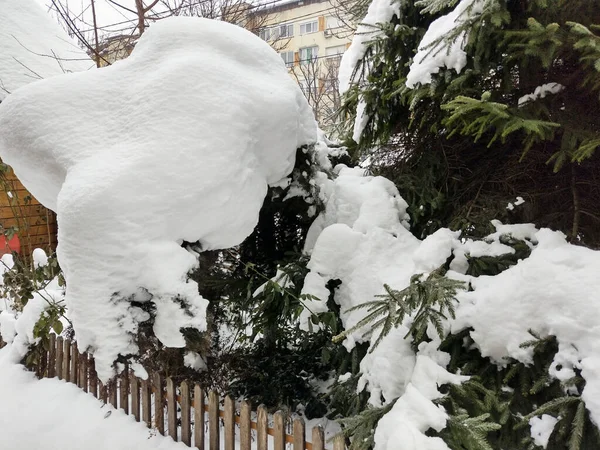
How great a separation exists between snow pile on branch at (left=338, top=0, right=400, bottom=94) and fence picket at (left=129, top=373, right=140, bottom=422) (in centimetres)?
317

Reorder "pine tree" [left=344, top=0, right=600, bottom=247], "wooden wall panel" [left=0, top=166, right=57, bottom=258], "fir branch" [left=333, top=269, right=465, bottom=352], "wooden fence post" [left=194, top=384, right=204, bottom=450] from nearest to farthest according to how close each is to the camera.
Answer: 1. "fir branch" [left=333, top=269, right=465, bottom=352]
2. "pine tree" [left=344, top=0, right=600, bottom=247]
3. "wooden fence post" [left=194, top=384, right=204, bottom=450]
4. "wooden wall panel" [left=0, top=166, right=57, bottom=258]

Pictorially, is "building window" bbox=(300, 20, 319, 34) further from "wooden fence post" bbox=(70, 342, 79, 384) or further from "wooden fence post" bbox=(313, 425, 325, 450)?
"wooden fence post" bbox=(313, 425, 325, 450)

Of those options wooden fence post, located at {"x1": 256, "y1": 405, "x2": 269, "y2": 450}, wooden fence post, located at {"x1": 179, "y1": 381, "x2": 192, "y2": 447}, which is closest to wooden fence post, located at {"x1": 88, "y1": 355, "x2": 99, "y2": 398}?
wooden fence post, located at {"x1": 179, "y1": 381, "x2": 192, "y2": 447}

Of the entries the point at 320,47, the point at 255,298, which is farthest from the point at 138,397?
the point at 320,47

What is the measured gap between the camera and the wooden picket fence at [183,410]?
2696mm

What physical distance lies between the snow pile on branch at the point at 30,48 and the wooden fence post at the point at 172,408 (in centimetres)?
413

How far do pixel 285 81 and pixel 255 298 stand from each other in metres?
1.72

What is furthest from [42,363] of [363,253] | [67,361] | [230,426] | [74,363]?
[363,253]

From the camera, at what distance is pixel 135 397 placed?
3.57 m

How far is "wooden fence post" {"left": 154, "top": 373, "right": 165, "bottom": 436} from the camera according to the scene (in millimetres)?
3381

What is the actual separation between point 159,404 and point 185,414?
12.2 inches

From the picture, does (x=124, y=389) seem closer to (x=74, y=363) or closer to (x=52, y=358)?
(x=74, y=363)

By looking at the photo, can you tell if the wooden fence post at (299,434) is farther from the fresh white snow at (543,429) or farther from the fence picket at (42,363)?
the fence picket at (42,363)

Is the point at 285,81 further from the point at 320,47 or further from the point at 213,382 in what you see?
the point at 320,47
